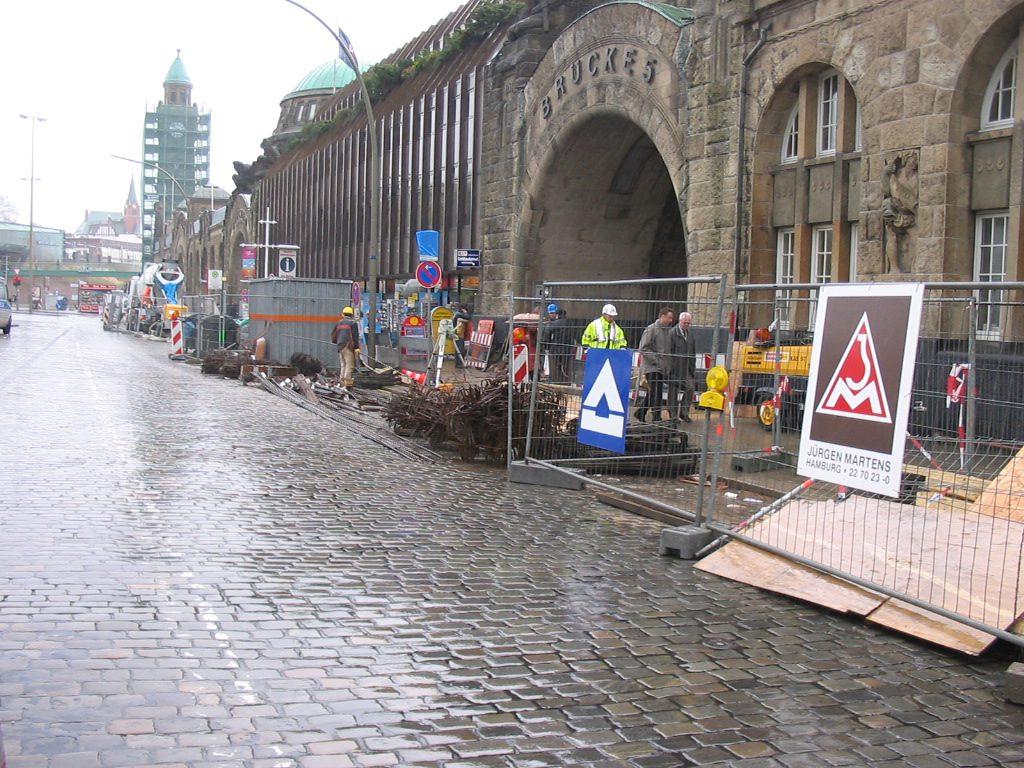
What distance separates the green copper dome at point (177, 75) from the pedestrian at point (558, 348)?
168052mm

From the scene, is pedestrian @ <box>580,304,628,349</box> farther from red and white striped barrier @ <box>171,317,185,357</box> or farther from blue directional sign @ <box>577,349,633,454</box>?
red and white striped barrier @ <box>171,317,185,357</box>

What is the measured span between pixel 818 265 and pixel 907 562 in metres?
12.4

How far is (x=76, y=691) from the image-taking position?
462cm

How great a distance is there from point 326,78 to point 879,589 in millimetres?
→ 77533

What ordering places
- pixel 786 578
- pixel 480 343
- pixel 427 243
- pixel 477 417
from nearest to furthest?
pixel 786 578
pixel 477 417
pixel 427 243
pixel 480 343

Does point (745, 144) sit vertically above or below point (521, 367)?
above

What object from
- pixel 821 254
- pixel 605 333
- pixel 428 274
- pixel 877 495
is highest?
pixel 821 254

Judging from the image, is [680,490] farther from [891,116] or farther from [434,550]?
[891,116]

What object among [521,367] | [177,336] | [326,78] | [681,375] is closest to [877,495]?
[681,375]

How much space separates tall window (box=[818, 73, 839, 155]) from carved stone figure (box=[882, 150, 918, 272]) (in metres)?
2.09

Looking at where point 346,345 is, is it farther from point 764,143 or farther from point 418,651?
point 418,651

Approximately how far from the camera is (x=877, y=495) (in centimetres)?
702

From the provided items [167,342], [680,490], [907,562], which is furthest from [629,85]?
[167,342]

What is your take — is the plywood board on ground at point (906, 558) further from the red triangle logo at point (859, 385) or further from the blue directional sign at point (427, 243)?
the blue directional sign at point (427, 243)
